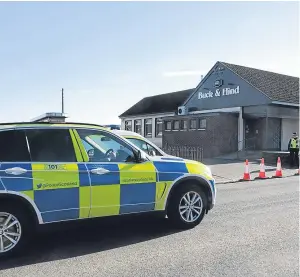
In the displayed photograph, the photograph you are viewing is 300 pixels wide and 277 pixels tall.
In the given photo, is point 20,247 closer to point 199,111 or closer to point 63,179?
point 63,179

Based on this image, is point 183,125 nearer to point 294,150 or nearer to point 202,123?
point 202,123

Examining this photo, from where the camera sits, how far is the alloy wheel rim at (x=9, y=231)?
4293 millimetres

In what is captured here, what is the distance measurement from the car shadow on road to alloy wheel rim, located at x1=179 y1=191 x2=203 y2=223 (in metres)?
0.30

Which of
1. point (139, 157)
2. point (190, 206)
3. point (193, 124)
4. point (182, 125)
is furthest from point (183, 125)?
point (139, 157)

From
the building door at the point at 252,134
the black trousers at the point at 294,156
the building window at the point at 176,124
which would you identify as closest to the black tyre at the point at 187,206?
the black trousers at the point at 294,156

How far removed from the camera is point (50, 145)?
473 centimetres

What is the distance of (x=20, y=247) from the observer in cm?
441

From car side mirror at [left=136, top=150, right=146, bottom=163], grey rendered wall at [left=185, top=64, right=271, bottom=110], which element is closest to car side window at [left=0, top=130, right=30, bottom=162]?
car side mirror at [left=136, top=150, right=146, bottom=163]

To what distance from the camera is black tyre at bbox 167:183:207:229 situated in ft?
18.1

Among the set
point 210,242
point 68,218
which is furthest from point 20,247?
point 210,242

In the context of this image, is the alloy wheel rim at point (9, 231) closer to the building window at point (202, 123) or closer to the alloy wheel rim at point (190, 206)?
the alloy wheel rim at point (190, 206)

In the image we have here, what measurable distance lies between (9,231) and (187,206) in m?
2.75

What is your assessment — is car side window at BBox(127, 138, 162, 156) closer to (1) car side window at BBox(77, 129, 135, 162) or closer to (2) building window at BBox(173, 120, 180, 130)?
(1) car side window at BBox(77, 129, 135, 162)

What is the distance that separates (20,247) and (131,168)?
6.02 feet
